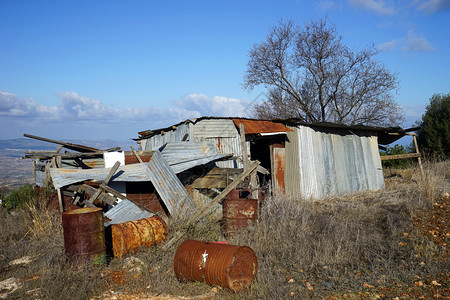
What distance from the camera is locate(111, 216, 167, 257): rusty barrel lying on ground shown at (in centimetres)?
693

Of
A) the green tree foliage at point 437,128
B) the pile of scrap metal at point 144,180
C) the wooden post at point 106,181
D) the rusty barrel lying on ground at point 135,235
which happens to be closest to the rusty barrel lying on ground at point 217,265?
the rusty barrel lying on ground at point 135,235

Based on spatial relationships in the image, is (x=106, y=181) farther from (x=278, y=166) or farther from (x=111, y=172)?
(x=278, y=166)

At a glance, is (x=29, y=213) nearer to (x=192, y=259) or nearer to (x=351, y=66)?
(x=192, y=259)

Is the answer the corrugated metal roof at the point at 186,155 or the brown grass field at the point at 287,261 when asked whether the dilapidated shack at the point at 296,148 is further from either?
the brown grass field at the point at 287,261

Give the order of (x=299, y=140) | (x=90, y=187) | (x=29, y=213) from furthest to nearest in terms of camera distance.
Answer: (x=299, y=140) < (x=29, y=213) < (x=90, y=187)

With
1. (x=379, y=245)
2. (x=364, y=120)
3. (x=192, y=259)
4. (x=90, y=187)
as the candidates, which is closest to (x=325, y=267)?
(x=379, y=245)

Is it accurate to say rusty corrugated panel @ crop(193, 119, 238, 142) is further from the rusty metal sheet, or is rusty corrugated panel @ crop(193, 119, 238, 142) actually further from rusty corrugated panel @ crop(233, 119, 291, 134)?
the rusty metal sheet

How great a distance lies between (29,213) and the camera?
9977 millimetres

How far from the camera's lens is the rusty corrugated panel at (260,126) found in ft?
35.9

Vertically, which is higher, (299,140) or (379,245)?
(299,140)

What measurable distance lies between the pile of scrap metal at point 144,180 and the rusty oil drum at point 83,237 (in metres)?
1.61

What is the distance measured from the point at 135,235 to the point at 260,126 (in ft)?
18.7

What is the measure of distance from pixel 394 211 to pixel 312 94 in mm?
18653

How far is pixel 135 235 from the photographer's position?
278 inches
